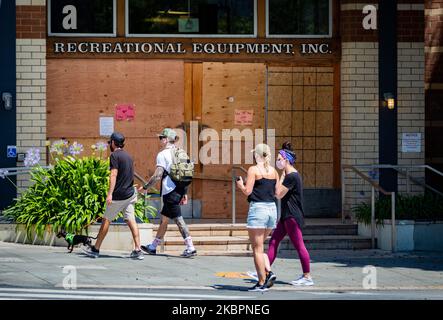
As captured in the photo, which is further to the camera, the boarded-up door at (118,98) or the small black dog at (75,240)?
the boarded-up door at (118,98)

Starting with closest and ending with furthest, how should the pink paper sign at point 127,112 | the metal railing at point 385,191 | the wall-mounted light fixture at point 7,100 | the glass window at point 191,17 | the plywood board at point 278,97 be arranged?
1. the metal railing at point 385,191
2. the wall-mounted light fixture at point 7,100
3. the pink paper sign at point 127,112
4. the glass window at point 191,17
5. the plywood board at point 278,97

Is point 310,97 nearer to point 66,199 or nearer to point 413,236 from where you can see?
point 413,236

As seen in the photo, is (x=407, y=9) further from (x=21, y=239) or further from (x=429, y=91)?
(x=21, y=239)

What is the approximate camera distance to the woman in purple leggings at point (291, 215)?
15.9 metres

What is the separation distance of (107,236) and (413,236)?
17.6 ft

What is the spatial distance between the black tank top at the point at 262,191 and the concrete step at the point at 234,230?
537 centimetres

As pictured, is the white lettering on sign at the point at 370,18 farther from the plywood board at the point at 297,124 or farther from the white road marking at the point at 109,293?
the white road marking at the point at 109,293

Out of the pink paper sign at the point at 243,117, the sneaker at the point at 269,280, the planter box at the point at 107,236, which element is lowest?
the sneaker at the point at 269,280

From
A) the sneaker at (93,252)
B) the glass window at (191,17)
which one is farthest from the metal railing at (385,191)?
the sneaker at (93,252)

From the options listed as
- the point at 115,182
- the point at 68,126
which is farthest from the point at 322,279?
the point at 68,126

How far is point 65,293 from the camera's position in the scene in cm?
1429

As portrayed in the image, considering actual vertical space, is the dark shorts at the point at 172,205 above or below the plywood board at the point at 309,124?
below

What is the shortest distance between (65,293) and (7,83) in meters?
8.31

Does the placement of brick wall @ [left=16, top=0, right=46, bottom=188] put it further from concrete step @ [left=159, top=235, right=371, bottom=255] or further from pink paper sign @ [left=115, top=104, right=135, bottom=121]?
concrete step @ [left=159, top=235, right=371, bottom=255]
